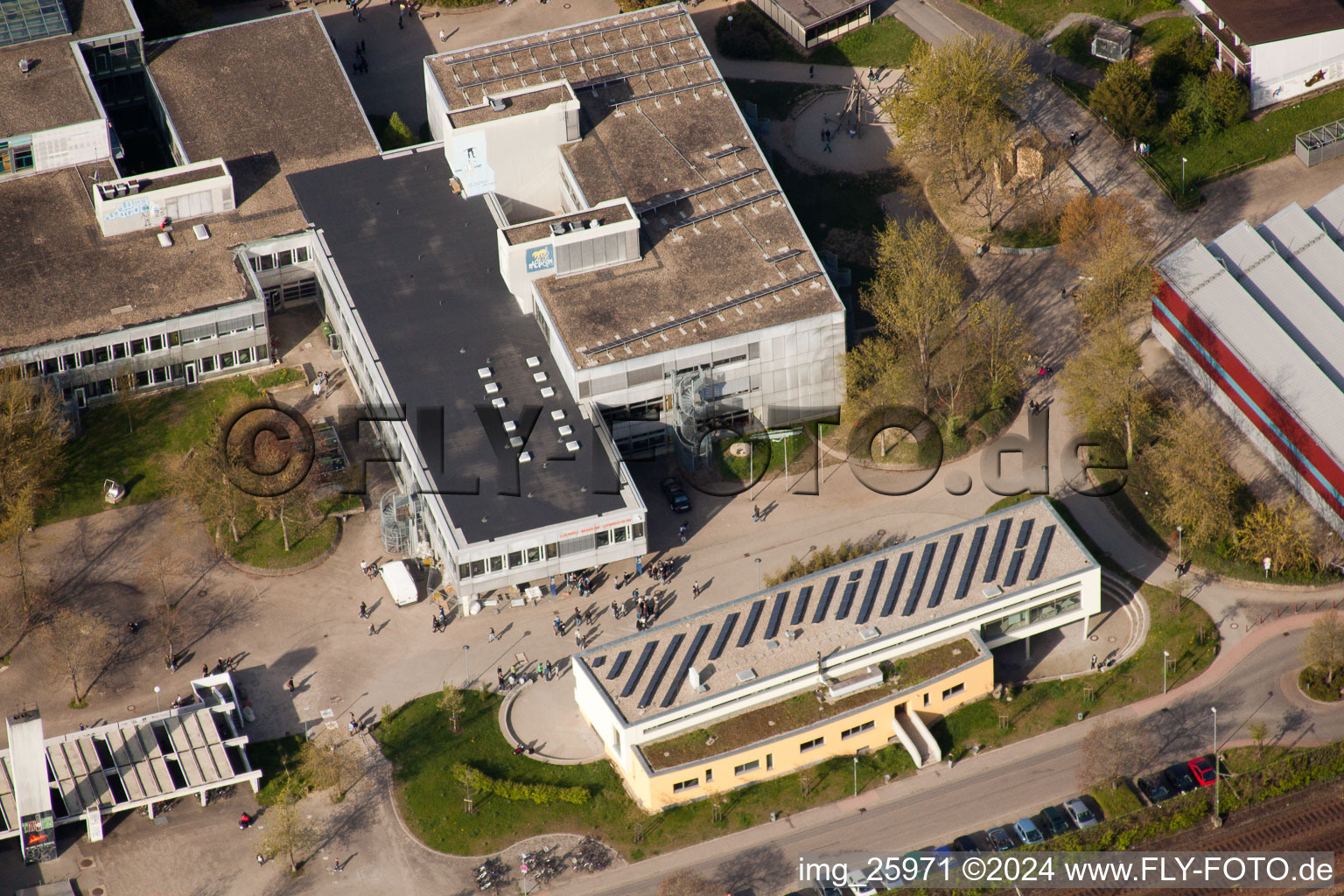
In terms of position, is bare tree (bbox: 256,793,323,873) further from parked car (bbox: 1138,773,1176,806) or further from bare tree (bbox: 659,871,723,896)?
parked car (bbox: 1138,773,1176,806)

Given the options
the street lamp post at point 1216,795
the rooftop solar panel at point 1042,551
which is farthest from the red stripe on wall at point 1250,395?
the street lamp post at point 1216,795

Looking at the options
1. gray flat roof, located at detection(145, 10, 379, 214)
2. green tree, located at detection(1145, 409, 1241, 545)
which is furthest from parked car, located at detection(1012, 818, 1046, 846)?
gray flat roof, located at detection(145, 10, 379, 214)

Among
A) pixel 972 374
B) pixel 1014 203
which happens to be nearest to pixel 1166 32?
pixel 1014 203

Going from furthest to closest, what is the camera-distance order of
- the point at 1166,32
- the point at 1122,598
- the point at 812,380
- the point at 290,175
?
the point at 1166,32, the point at 290,175, the point at 812,380, the point at 1122,598

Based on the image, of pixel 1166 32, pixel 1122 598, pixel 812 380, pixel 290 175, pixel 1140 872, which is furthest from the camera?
pixel 1166 32

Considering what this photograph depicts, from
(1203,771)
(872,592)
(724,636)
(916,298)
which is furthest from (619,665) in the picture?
(916,298)

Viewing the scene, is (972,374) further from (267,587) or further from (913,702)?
(267,587)
